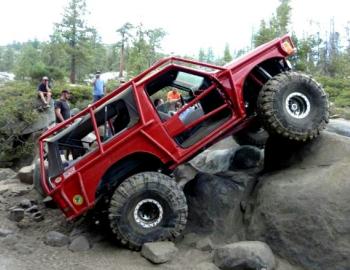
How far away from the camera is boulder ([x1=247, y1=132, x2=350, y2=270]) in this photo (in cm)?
605

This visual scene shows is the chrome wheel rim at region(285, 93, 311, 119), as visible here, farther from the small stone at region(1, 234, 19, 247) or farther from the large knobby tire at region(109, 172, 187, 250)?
the small stone at region(1, 234, 19, 247)

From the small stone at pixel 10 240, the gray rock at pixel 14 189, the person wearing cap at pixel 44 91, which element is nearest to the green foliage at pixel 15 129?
the person wearing cap at pixel 44 91

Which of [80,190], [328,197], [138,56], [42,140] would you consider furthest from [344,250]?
[138,56]

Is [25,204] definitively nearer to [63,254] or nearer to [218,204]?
[63,254]

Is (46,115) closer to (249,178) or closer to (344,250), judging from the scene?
(249,178)

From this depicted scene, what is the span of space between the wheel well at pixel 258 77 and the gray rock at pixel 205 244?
6.69 feet

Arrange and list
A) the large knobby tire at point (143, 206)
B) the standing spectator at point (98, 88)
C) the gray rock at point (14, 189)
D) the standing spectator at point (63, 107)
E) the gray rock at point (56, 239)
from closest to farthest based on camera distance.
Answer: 1. the large knobby tire at point (143, 206)
2. the gray rock at point (56, 239)
3. the gray rock at point (14, 189)
4. the standing spectator at point (63, 107)
5. the standing spectator at point (98, 88)

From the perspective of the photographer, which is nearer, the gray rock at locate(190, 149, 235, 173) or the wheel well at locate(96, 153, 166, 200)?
the wheel well at locate(96, 153, 166, 200)

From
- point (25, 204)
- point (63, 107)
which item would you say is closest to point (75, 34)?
point (63, 107)

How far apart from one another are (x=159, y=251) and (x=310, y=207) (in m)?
2.07

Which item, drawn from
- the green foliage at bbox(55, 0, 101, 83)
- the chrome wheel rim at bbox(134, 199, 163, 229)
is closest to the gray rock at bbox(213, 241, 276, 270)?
the chrome wheel rim at bbox(134, 199, 163, 229)

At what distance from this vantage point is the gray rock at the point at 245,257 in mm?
5859

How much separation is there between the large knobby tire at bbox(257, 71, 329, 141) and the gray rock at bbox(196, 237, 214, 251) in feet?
5.95

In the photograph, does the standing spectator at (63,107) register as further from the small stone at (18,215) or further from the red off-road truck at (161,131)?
the red off-road truck at (161,131)
